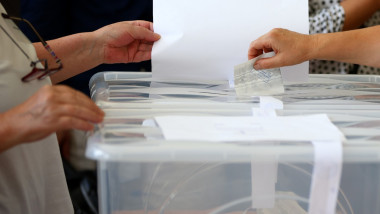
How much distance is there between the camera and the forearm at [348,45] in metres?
1.09

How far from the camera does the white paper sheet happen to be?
0.76 m

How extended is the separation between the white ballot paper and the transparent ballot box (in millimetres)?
43

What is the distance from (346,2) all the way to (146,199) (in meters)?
0.98

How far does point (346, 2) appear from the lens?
1516 millimetres

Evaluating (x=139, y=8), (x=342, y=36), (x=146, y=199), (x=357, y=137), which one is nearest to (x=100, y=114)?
(x=146, y=199)

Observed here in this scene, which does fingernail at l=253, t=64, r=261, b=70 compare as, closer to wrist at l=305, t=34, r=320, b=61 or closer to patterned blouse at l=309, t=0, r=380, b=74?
wrist at l=305, t=34, r=320, b=61

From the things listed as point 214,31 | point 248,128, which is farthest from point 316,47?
point 248,128

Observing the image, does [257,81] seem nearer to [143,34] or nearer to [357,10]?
[143,34]

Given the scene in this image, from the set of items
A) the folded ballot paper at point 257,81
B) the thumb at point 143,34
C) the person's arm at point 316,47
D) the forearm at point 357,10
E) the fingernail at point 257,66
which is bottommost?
the folded ballot paper at point 257,81

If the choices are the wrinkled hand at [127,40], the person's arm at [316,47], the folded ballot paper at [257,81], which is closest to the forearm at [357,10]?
the person's arm at [316,47]

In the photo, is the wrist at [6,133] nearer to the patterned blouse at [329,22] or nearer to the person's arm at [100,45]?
the person's arm at [100,45]

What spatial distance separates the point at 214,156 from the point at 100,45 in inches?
24.7

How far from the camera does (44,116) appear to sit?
Result: 28.7 inches

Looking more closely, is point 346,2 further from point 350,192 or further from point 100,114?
point 100,114
